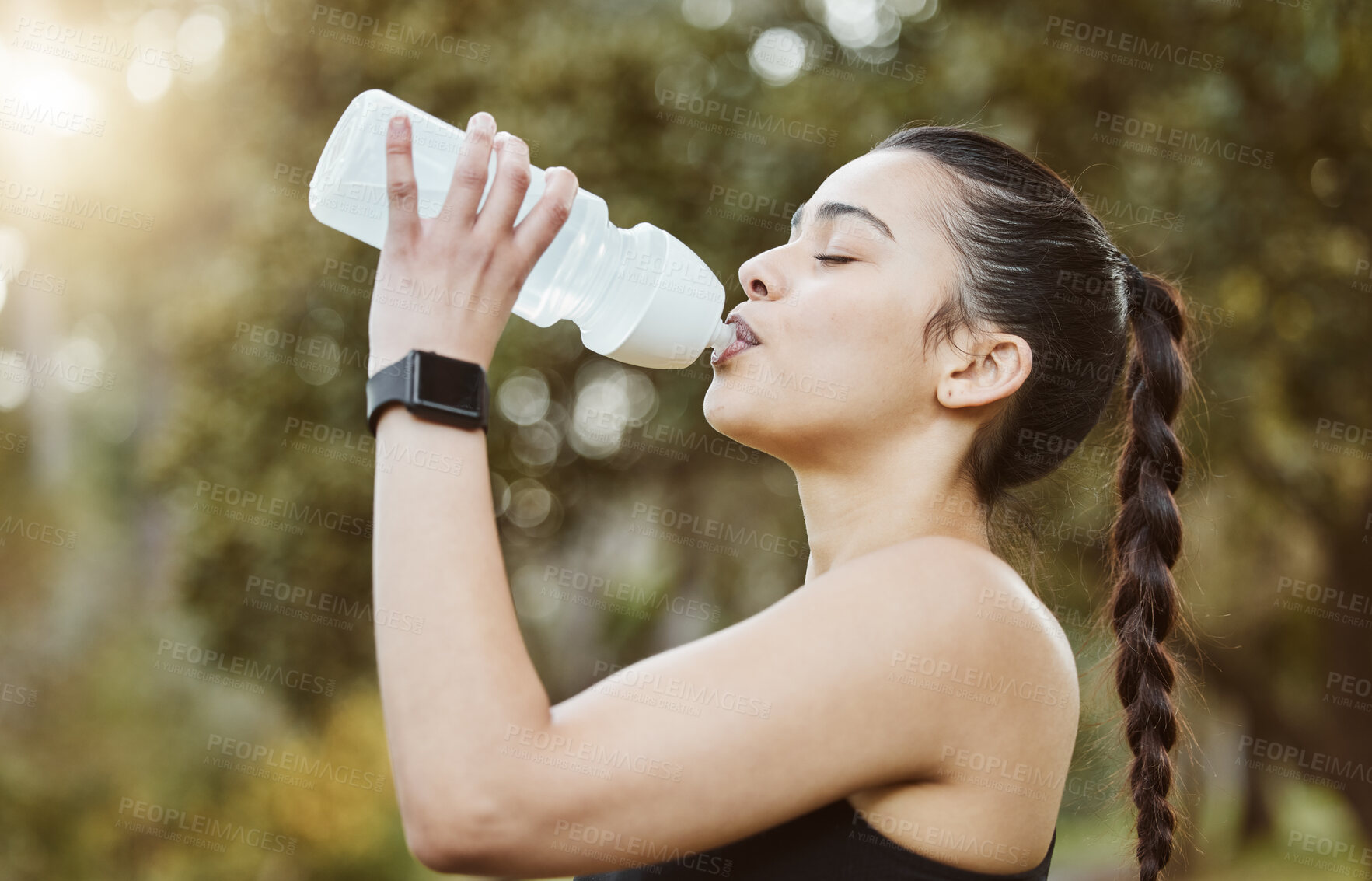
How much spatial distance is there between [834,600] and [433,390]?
539 mm

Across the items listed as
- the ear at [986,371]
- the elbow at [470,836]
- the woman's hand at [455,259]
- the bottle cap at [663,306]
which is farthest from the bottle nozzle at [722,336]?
the elbow at [470,836]

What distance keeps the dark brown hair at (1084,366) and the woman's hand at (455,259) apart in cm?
68

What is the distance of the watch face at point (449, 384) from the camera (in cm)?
122

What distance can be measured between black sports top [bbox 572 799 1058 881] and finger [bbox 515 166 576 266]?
0.78 meters

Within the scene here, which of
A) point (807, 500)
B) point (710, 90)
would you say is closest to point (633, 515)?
point (710, 90)

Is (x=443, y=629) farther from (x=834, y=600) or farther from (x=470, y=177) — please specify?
(x=470, y=177)

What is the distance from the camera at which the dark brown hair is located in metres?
1.71

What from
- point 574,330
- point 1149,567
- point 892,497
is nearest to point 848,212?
point 892,497

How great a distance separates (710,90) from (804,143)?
0.71m

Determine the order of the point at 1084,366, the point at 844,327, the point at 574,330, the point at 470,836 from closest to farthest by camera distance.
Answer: the point at 470,836 → the point at 844,327 → the point at 1084,366 → the point at 574,330

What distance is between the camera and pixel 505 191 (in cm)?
133

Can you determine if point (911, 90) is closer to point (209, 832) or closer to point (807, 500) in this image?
point (807, 500)

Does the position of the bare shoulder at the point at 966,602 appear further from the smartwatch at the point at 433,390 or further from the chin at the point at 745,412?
the smartwatch at the point at 433,390

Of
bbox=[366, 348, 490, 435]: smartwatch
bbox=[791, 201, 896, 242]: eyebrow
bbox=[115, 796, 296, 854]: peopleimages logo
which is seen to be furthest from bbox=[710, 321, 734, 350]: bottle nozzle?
bbox=[115, 796, 296, 854]: peopleimages logo
